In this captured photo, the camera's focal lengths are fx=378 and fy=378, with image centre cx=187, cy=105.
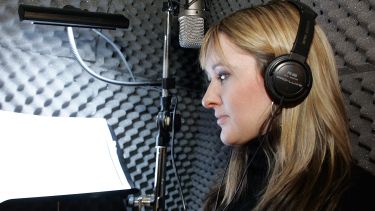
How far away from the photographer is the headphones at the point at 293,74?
2.53 feet

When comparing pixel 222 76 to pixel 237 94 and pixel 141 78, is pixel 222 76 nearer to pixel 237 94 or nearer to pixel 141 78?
pixel 237 94

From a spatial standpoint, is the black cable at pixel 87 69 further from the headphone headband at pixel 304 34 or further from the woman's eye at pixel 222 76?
the headphone headband at pixel 304 34

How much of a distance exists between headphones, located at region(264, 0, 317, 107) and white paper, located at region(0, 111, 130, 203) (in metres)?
0.45

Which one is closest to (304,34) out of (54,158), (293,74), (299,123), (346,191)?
(293,74)

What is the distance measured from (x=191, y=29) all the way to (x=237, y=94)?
0.39 m

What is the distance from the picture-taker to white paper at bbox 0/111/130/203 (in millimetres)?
880

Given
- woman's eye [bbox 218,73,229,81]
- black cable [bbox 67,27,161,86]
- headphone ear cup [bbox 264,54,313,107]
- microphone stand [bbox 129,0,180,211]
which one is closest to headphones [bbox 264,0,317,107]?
headphone ear cup [bbox 264,54,313,107]

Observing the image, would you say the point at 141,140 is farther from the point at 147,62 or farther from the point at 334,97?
the point at 334,97

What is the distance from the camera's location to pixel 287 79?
0.77 m

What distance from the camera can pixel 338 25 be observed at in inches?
39.9

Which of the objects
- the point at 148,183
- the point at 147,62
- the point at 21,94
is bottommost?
the point at 148,183

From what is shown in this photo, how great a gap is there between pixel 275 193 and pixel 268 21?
1.26 feet

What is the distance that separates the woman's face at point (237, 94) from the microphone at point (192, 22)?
26 centimetres

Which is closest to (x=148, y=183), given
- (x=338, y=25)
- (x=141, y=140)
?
(x=141, y=140)
